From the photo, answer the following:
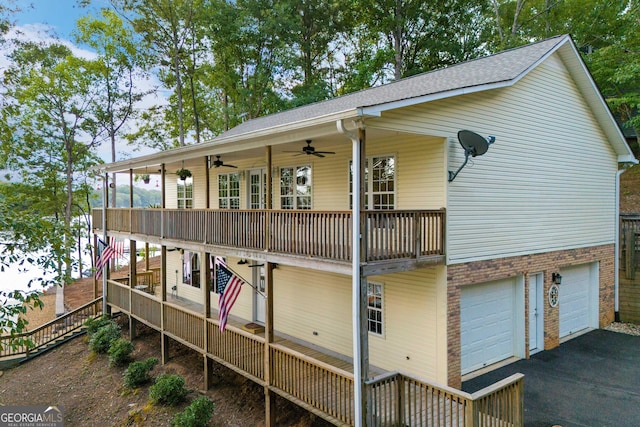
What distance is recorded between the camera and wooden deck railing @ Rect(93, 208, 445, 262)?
723 centimetres

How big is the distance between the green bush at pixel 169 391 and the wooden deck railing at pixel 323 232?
12.2 ft

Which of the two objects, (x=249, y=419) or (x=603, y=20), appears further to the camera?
(x=603, y=20)

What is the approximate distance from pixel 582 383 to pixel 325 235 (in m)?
6.80

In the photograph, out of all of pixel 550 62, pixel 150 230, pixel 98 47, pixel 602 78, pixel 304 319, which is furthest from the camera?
pixel 98 47

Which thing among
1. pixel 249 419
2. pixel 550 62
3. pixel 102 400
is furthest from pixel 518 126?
pixel 102 400

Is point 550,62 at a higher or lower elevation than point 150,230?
higher

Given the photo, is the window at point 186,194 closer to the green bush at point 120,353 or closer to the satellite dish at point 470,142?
the green bush at point 120,353

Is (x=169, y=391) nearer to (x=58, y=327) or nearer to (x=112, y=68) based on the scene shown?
(x=58, y=327)

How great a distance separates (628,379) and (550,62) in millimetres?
8191

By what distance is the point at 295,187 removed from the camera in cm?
1241

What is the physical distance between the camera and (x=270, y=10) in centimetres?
2577

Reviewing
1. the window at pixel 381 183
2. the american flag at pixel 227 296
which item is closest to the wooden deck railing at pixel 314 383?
the american flag at pixel 227 296

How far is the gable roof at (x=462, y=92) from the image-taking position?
7293 millimetres

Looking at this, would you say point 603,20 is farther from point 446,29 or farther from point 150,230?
point 150,230
